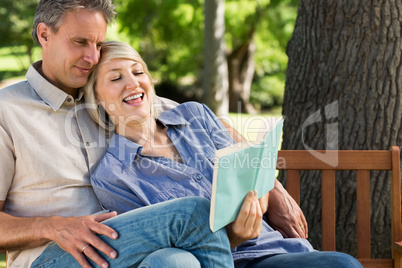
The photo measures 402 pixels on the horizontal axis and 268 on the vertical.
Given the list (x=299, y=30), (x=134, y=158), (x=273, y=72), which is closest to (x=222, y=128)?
(x=134, y=158)

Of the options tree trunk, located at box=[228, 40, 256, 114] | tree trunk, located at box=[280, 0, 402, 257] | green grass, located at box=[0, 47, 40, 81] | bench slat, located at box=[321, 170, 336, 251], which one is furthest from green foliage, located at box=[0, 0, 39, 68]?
bench slat, located at box=[321, 170, 336, 251]

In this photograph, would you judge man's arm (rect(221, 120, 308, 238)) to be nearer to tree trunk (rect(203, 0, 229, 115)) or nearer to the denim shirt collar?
the denim shirt collar

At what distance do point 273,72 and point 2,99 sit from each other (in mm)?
18367

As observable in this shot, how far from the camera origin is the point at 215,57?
10.3 m

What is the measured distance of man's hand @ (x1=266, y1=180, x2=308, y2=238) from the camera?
270 centimetres

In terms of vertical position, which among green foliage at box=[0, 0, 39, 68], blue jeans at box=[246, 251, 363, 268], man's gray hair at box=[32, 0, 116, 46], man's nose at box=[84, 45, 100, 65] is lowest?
blue jeans at box=[246, 251, 363, 268]

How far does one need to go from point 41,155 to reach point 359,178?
5.63 feet

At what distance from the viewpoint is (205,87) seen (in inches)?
424

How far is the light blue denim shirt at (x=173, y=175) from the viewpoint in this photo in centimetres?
247

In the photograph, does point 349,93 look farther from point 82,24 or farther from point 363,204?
point 82,24

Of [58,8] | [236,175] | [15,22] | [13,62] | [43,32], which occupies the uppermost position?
[15,22]

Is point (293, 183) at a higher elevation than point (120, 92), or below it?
below

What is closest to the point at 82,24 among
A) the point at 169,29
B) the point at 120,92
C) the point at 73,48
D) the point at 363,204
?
the point at 73,48

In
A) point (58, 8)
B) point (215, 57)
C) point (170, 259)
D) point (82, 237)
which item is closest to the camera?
point (170, 259)
